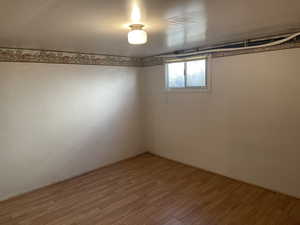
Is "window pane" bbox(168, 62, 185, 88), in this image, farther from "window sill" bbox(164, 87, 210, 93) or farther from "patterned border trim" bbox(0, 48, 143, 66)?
"patterned border trim" bbox(0, 48, 143, 66)

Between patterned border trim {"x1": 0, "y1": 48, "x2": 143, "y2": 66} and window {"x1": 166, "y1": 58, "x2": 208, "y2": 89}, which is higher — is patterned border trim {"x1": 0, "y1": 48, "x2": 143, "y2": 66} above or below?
above

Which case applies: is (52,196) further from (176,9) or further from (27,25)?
(176,9)

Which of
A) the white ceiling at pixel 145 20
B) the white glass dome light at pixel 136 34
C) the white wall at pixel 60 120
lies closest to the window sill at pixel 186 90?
the white wall at pixel 60 120

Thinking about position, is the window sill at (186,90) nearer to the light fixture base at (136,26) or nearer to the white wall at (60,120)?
the white wall at (60,120)

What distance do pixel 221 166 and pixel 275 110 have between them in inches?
49.9

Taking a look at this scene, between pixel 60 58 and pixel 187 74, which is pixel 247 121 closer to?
pixel 187 74

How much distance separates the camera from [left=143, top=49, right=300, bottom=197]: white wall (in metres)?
2.57

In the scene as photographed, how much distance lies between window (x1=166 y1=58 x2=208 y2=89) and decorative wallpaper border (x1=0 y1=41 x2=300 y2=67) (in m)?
0.28

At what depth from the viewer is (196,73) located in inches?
139

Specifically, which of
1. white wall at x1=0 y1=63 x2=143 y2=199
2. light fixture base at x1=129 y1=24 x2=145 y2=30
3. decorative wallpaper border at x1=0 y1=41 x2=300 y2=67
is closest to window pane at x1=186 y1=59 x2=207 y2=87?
decorative wallpaper border at x1=0 y1=41 x2=300 y2=67

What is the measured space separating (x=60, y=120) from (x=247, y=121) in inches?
117

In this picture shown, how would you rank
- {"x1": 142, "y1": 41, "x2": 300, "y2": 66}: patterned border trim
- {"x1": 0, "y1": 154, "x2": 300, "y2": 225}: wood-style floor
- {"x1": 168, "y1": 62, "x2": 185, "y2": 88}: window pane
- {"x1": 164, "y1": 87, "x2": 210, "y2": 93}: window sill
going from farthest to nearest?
{"x1": 168, "y1": 62, "x2": 185, "y2": 88}: window pane
{"x1": 164, "y1": 87, "x2": 210, "y2": 93}: window sill
{"x1": 142, "y1": 41, "x2": 300, "y2": 66}: patterned border trim
{"x1": 0, "y1": 154, "x2": 300, "y2": 225}: wood-style floor

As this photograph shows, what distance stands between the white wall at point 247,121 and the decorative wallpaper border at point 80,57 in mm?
81

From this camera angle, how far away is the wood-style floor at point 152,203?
2309 millimetres
